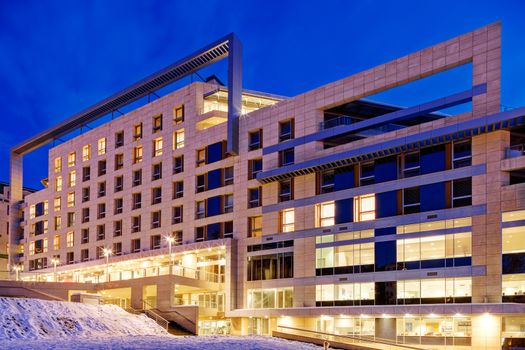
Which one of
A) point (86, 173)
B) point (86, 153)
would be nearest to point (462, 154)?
point (86, 173)

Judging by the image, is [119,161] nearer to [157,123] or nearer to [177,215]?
[157,123]

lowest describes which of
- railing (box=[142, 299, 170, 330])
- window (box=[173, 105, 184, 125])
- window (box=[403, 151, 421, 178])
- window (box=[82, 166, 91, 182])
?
railing (box=[142, 299, 170, 330])

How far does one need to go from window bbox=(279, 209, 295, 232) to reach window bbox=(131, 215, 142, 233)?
24.9m

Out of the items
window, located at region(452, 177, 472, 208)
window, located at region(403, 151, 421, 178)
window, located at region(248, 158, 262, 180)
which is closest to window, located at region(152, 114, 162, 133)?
window, located at region(248, 158, 262, 180)

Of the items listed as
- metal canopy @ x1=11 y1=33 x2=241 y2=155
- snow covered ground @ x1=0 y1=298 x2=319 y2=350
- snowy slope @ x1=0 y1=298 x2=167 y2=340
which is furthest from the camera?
metal canopy @ x1=11 y1=33 x2=241 y2=155

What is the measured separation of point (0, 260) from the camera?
127812 mm

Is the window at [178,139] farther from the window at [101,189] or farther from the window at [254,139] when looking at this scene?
the window at [101,189]

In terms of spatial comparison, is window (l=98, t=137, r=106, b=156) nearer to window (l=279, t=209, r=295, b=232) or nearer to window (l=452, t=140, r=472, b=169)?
window (l=279, t=209, r=295, b=232)

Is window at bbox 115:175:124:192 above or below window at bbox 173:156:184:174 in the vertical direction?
below

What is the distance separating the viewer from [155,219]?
7688 cm

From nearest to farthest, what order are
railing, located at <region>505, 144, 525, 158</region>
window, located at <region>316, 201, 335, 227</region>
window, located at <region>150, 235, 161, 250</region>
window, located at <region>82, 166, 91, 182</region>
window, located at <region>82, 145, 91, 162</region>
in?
railing, located at <region>505, 144, 525, 158</region>
window, located at <region>316, 201, 335, 227</region>
window, located at <region>150, 235, 161, 250</region>
window, located at <region>82, 166, 91, 182</region>
window, located at <region>82, 145, 91, 162</region>

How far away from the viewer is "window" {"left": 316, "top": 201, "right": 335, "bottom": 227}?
5622 centimetres

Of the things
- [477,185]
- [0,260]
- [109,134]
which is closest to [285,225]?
[477,185]

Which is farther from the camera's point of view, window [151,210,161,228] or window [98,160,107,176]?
window [98,160,107,176]
